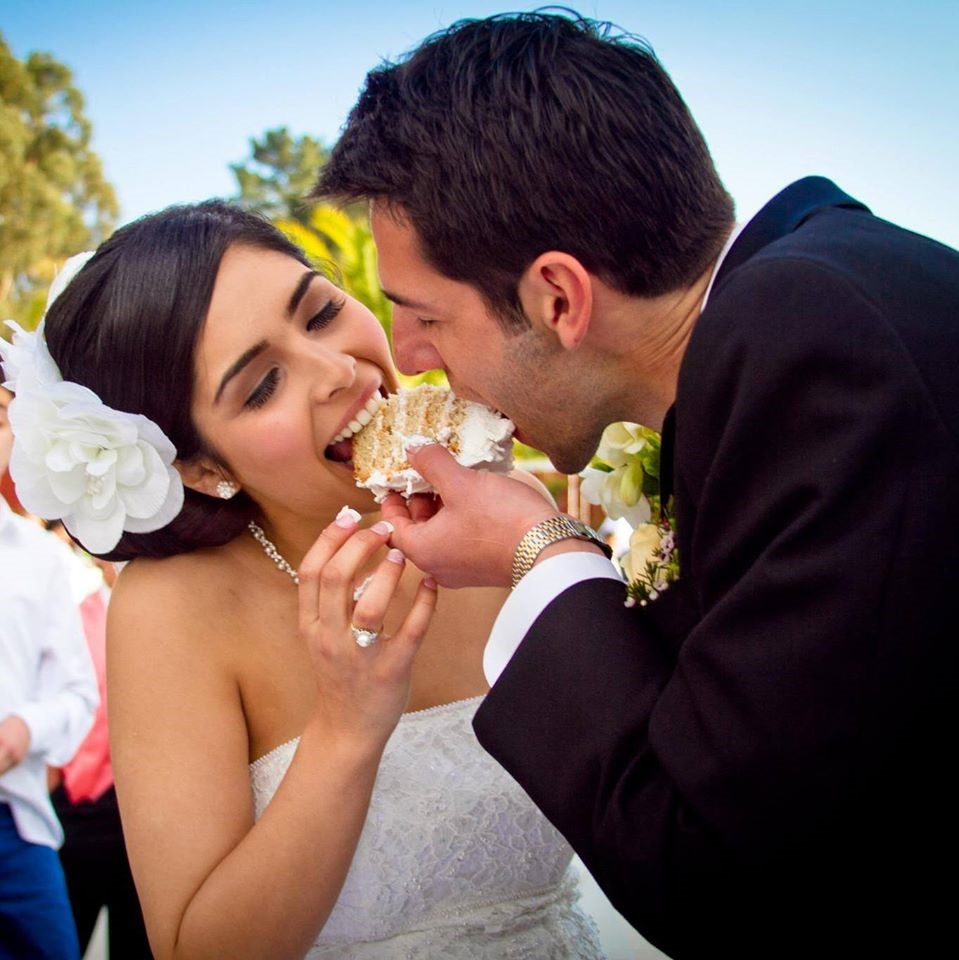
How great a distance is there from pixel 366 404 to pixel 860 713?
1917mm

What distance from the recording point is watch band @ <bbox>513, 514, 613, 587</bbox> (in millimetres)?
2135

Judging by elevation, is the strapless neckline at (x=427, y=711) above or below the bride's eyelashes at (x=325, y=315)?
below

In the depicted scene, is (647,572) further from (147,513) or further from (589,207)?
(147,513)

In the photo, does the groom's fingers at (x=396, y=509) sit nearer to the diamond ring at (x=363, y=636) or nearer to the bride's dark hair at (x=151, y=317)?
the diamond ring at (x=363, y=636)

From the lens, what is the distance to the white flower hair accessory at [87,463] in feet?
8.89

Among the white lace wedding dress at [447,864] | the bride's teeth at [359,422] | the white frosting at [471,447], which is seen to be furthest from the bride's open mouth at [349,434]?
the white lace wedding dress at [447,864]

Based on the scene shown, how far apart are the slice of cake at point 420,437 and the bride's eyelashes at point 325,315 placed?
33 centimetres

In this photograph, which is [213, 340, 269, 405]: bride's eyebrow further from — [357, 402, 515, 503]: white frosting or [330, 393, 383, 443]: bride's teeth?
[357, 402, 515, 503]: white frosting

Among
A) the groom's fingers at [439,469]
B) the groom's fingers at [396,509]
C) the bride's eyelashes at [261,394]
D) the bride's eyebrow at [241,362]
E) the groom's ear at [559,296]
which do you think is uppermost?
the groom's ear at [559,296]

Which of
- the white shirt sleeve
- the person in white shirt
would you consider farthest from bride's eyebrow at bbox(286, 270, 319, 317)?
the white shirt sleeve

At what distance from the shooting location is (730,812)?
1.61m

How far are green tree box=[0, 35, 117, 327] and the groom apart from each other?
33907 mm

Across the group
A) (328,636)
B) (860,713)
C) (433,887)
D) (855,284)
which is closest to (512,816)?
(433,887)

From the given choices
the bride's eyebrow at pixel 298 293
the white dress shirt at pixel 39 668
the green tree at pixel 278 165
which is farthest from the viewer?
the green tree at pixel 278 165
